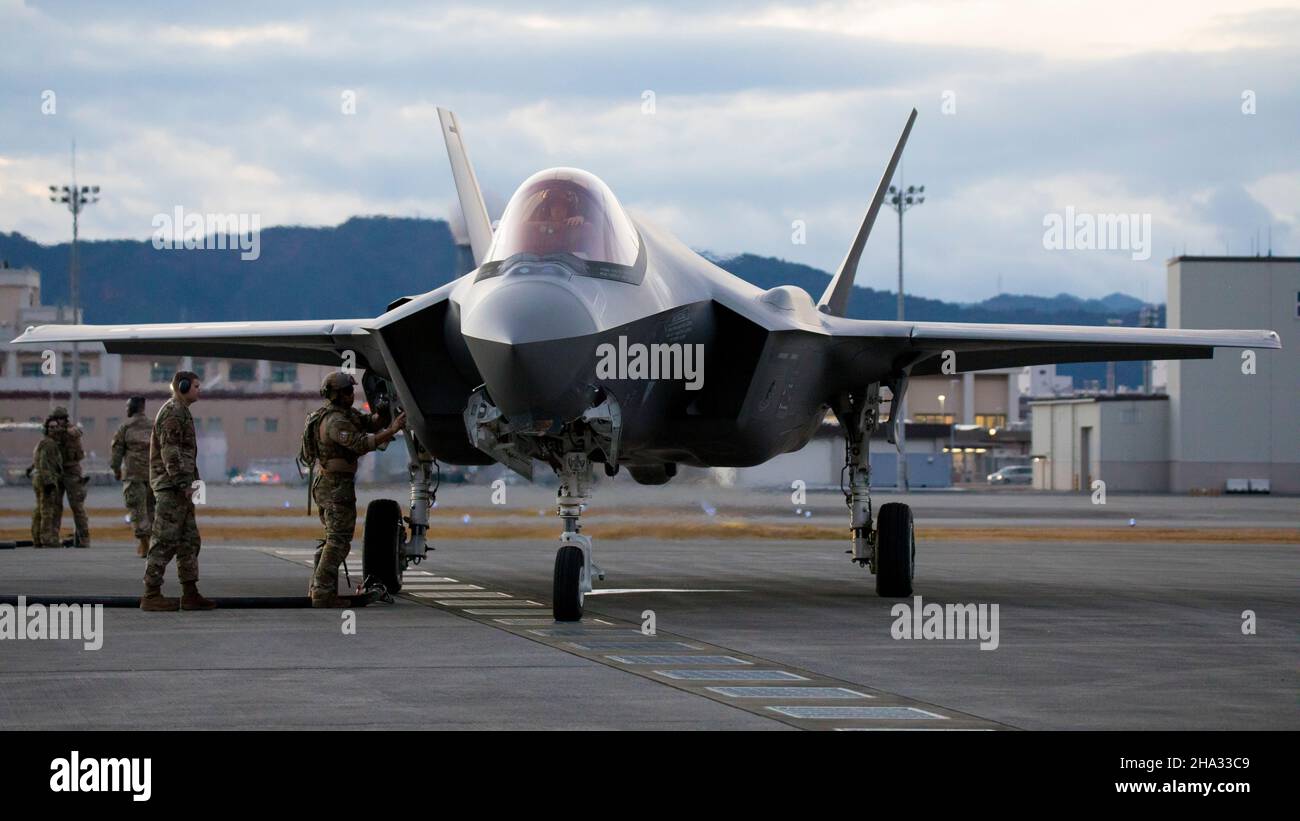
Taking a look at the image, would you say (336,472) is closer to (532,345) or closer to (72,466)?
(532,345)

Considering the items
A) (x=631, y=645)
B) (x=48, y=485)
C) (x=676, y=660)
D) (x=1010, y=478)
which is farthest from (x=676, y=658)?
(x=1010, y=478)

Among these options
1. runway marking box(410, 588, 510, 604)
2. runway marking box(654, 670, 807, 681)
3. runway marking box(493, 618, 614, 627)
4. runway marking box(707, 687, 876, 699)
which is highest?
runway marking box(707, 687, 876, 699)

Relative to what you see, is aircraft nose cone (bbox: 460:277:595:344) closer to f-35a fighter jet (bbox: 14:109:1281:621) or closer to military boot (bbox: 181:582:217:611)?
f-35a fighter jet (bbox: 14:109:1281:621)

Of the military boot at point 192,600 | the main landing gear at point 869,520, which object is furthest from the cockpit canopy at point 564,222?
the main landing gear at point 869,520

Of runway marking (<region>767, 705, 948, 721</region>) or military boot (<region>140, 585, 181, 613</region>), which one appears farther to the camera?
military boot (<region>140, 585, 181, 613</region>)

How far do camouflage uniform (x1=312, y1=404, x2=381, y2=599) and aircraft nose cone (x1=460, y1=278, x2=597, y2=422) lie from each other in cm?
260

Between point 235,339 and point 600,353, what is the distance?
586 cm

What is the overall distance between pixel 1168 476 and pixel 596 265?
56.4 metres

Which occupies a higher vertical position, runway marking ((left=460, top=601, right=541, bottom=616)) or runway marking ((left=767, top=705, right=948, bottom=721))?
runway marking ((left=767, top=705, right=948, bottom=721))

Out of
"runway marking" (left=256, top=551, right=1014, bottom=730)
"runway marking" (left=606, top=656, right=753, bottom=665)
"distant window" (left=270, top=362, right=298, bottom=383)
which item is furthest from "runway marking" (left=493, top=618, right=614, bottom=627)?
"distant window" (left=270, top=362, right=298, bottom=383)

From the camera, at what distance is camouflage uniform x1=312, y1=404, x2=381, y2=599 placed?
1319 centimetres

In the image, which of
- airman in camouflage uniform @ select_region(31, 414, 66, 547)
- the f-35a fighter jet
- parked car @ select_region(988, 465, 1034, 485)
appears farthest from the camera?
parked car @ select_region(988, 465, 1034, 485)

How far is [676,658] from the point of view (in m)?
9.88
